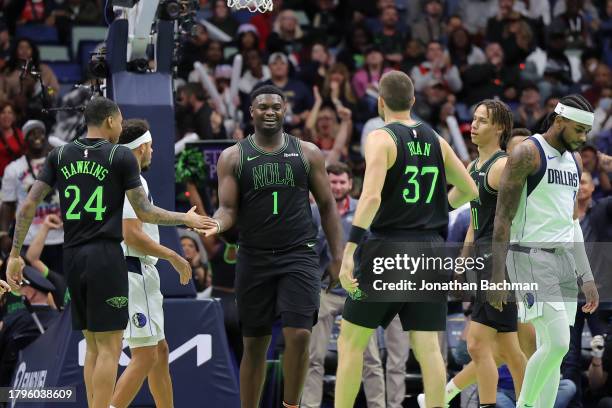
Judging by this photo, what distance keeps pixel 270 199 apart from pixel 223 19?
1082 cm

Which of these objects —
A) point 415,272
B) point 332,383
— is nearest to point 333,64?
point 332,383

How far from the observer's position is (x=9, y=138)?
624 inches

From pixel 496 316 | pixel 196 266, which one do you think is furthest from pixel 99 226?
pixel 196 266

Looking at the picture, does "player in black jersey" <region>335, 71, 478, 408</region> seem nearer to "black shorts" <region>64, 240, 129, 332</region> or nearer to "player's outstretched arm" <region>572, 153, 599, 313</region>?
"player's outstretched arm" <region>572, 153, 599, 313</region>

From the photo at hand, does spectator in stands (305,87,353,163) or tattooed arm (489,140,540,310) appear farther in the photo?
spectator in stands (305,87,353,163)

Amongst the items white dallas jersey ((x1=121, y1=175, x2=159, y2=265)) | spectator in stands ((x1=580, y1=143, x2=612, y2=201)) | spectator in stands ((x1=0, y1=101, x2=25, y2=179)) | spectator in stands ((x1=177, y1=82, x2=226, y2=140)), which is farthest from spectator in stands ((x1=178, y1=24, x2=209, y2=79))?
white dallas jersey ((x1=121, y1=175, x2=159, y2=265))

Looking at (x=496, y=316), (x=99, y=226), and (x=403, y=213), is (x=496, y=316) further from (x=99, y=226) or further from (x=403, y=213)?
(x=99, y=226)

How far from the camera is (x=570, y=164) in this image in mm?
9234

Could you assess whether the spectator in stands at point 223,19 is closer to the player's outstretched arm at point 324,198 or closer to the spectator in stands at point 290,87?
the spectator in stands at point 290,87

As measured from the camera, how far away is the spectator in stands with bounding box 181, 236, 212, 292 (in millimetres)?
13625

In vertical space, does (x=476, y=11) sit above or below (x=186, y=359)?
above

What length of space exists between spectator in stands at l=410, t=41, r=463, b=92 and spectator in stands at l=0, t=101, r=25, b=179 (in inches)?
238

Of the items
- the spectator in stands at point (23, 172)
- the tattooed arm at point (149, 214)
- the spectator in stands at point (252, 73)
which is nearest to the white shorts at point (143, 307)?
the tattooed arm at point (149, 214)

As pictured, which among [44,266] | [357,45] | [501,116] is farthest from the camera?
[357,45]
